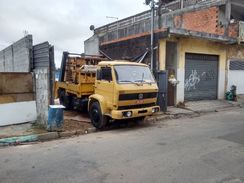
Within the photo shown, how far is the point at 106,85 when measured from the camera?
927 cm

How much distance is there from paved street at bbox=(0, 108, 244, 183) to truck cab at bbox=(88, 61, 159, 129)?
0.73m

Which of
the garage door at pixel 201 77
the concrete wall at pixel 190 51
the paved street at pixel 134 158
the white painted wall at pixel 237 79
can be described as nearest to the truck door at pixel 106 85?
the paved street at pixel 134 158

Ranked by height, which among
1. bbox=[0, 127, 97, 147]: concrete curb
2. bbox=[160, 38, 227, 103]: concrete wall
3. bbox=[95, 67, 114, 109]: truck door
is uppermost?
bbox=[160, 38, 227, 103]: concrete wall

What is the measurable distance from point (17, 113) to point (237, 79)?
14.7m

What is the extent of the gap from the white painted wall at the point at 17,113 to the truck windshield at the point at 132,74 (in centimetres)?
331

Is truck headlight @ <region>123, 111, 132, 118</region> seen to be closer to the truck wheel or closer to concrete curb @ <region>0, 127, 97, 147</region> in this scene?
the truck wheel

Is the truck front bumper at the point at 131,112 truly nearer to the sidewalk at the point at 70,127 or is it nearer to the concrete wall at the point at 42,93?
the sidewalk at the point at 70,127

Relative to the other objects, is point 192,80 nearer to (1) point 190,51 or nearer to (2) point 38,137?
(1) point 190,51

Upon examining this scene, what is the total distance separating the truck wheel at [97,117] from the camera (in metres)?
9.27

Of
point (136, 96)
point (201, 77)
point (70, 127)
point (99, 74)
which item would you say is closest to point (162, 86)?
point (136, 96)

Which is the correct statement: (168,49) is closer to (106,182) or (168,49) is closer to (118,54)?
(118,54)

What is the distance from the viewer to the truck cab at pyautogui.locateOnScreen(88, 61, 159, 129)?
346 inches

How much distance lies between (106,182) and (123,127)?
519cm

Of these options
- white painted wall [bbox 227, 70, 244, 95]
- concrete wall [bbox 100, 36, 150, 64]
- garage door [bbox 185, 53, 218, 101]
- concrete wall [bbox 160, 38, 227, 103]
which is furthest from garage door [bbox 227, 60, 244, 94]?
concrete wall [bbox 100, 36, 150, 64]
